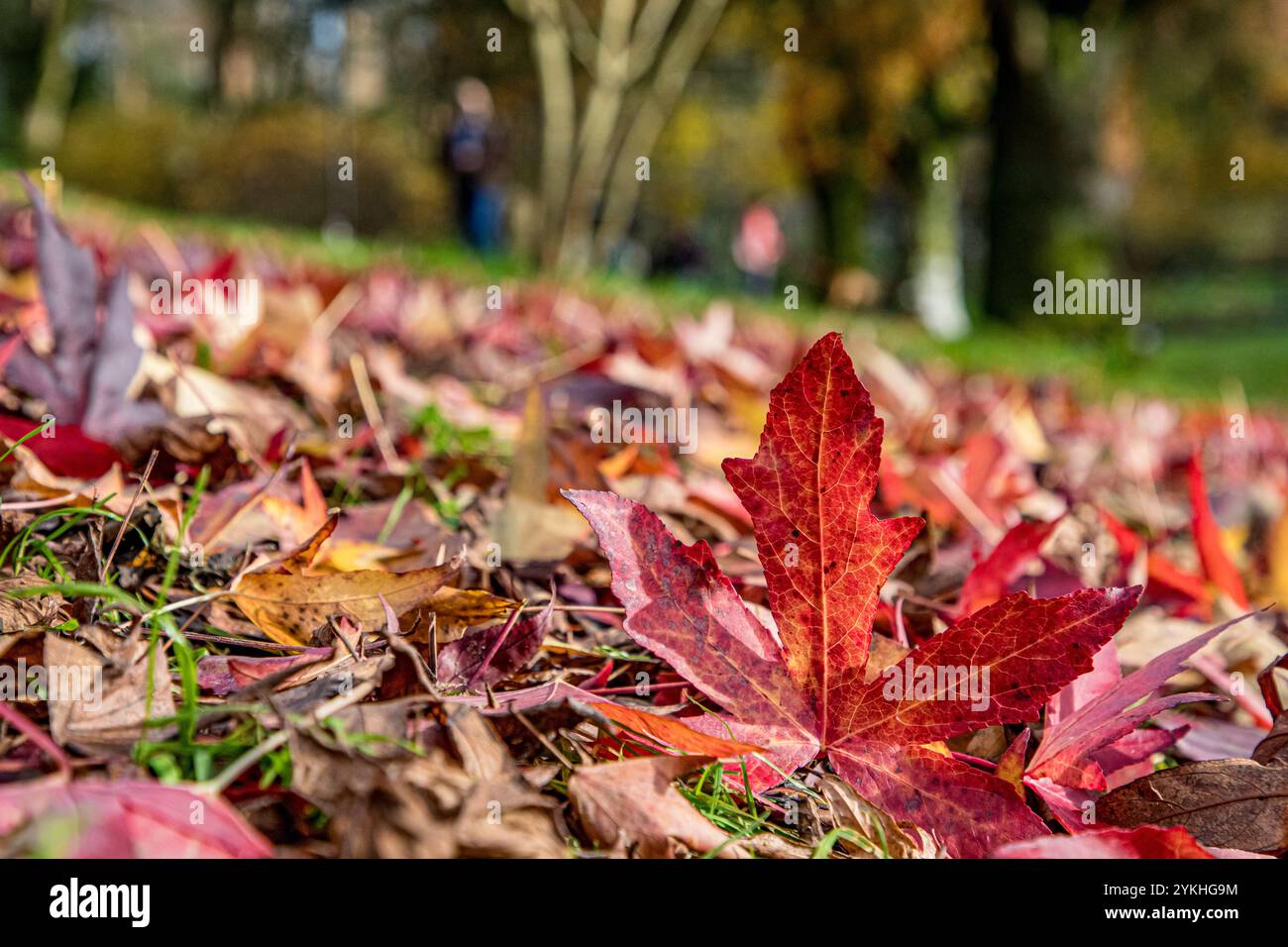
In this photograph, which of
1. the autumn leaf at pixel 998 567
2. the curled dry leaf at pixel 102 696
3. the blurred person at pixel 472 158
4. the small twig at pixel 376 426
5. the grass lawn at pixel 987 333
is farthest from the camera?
the blurred person at pixel 472 158

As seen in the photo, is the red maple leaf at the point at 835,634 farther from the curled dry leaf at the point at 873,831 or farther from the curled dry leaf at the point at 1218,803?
the curled dry leaf at the point at 1218,803

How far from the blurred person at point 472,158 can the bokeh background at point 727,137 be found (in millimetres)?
56

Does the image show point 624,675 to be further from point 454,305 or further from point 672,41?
point 672,41

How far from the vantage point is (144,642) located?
790 mm

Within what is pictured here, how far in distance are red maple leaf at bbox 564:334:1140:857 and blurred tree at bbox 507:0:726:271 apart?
7.73 m

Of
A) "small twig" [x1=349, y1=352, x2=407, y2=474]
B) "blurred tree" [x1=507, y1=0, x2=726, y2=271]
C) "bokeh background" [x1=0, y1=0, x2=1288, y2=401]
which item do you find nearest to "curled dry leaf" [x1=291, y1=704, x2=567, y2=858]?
"small twig" [x1=349, y1=352, x2=407, y2=474]

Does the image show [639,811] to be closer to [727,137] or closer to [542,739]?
[542,739]

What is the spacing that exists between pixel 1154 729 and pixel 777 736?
1.10 feet

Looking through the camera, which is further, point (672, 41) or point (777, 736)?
point (672, 41)

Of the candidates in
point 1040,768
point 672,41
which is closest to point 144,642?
point 1040,768

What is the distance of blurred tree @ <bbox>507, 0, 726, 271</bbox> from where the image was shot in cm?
929

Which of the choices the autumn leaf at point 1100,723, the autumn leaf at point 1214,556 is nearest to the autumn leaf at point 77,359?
the autumn leaf at point 1100,723


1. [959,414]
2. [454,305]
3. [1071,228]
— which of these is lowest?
[959,414]

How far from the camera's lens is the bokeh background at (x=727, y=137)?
420 inches
